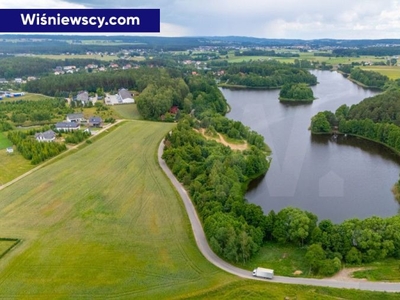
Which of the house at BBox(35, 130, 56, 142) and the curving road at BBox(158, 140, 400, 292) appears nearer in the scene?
the curving road at BBox(158, 140, 400, 292)

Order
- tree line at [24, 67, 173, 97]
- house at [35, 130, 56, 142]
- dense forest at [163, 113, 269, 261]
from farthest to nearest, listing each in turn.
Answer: tree line at [24, 67, 173, 97], house at [35, 130, 56, 142], dense forest at [163, 113, 269, 261]

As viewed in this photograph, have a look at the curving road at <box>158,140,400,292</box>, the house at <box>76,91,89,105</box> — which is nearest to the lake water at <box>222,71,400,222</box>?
the curving road at <box>158,140,400,292</box>

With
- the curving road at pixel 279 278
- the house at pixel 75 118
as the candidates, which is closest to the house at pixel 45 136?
the house at pixel 75 118

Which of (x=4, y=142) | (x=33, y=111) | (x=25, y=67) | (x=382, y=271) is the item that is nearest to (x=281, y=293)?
(x=382, y=271)

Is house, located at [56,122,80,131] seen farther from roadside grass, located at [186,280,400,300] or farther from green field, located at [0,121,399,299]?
roadside grass, located at [186,280,400,300]

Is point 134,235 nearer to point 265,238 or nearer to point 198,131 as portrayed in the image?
point 265,238

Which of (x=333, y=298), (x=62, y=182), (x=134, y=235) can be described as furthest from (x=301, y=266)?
(x=62, y=182)
